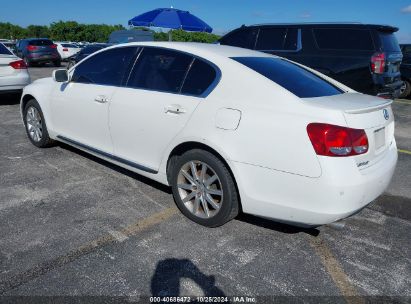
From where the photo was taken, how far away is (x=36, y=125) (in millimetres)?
5434

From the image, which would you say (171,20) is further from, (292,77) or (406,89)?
(292,77)

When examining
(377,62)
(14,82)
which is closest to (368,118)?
(377,62)

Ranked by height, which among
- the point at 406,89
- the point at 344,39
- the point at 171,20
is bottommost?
the point at 406,89

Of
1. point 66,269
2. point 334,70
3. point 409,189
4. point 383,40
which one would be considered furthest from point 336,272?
point 383,40

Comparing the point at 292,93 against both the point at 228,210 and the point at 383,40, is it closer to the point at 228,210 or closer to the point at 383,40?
the point at 228,210

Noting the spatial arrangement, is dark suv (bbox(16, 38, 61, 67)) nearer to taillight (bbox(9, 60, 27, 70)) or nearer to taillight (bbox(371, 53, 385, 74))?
taillight (bbox(9, 60, 27, 70))

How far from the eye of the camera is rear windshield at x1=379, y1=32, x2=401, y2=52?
735 cm

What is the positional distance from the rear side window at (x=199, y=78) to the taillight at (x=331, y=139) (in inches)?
41.0

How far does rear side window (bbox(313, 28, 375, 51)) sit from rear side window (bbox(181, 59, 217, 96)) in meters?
4.91

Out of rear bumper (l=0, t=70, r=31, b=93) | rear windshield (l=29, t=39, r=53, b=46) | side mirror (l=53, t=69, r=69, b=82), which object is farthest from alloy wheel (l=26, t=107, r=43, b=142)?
rear windshield (l=29, t=39, r=53, b=46)

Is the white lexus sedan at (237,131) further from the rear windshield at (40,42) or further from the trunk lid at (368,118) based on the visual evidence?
the rear windshield at (40,42)

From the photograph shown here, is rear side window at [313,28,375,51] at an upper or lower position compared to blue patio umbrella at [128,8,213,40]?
lower

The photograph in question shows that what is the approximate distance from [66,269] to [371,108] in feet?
8.34

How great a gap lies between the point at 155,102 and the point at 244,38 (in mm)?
5639
